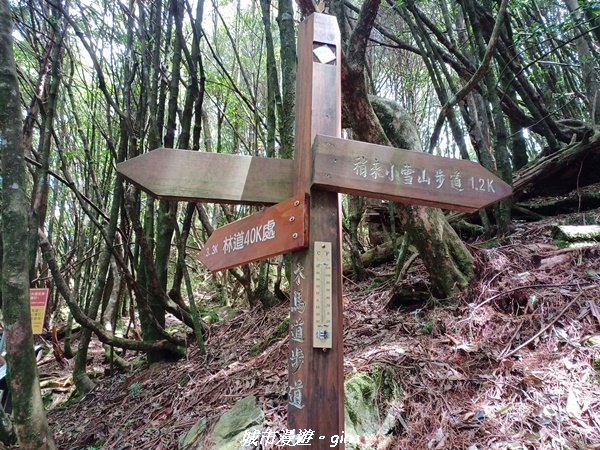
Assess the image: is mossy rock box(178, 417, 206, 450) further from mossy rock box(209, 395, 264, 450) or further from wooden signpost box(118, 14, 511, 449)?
wooden signpost box(118, 14, 511, 449)

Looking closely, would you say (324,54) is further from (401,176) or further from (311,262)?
(311,262)

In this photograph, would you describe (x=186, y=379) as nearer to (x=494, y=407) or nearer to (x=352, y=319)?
(x=352, y=319)

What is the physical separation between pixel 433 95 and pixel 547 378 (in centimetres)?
939

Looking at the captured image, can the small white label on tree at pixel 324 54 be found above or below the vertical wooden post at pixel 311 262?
above

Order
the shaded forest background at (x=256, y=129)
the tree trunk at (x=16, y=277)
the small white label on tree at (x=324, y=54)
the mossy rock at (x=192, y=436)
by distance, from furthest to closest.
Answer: the shaded forest background at (x=256, y=129)
the mossy rock at (x=192, y=436)
the tree trunk at (x=16, y=277)
the small white label on tree at (x=324, y=54)

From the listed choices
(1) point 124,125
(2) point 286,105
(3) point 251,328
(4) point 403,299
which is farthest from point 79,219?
(4) point 403,299

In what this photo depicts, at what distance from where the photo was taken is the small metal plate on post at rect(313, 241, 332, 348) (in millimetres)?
1495

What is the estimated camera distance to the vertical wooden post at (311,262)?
1464mm

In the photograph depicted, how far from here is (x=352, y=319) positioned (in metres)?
3.44

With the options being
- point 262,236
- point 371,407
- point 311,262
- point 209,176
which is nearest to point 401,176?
point 311,262

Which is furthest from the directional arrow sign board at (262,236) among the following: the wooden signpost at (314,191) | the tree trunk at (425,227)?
the tree trunk at (425,227)

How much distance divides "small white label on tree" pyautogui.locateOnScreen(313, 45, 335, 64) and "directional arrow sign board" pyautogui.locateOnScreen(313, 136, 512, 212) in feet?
1.43

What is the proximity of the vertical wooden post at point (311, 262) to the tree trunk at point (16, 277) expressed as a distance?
1.59 meters

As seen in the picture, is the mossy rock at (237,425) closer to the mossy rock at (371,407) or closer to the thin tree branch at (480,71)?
the mossy rock at (371,407)
